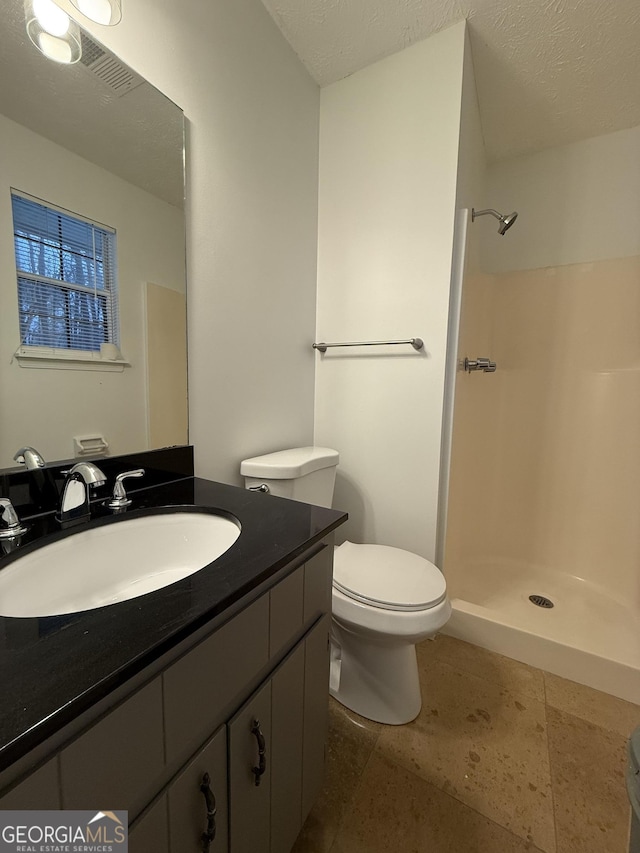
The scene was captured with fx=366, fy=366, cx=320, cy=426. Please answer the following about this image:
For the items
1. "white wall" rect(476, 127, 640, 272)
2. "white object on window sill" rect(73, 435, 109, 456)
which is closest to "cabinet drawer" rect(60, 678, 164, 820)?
"white object on window sill" rect(73, 435, 109, 456)

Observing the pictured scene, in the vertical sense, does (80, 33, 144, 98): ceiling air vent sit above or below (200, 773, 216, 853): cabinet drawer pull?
above

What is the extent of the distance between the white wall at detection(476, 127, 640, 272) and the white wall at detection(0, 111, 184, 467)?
1897 mm

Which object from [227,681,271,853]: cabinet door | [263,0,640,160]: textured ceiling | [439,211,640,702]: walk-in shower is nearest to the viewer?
[227,681,271,853]: cabinet door

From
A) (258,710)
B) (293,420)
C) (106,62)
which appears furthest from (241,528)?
(106,62)

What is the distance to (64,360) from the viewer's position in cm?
83

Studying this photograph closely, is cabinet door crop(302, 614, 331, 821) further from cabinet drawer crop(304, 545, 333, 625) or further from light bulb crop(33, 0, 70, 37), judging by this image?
light bulb crop(33, 0, 70, 37)

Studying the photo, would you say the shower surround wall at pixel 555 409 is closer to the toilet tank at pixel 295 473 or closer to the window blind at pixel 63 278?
the toilet tank at pixel 295 473

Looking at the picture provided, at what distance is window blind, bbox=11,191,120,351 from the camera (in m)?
0.76

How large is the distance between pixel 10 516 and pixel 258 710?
0.58 metres

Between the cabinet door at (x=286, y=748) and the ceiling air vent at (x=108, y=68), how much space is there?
1371 millimetres

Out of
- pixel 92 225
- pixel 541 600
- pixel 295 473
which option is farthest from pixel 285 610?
pixel 541 600

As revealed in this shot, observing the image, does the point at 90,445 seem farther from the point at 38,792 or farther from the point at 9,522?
the point at 38,792

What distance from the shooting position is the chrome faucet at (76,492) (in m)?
0.77

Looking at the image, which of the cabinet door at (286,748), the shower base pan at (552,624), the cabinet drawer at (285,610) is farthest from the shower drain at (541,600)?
the cabinet drawer at (285,610)
